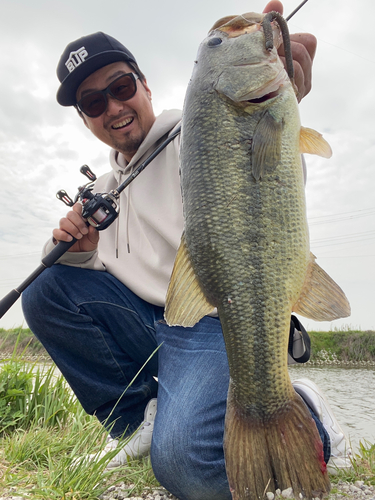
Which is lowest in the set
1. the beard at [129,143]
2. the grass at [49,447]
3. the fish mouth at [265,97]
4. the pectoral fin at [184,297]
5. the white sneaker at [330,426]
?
the grass at [49,447]

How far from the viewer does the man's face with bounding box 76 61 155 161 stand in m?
3.51

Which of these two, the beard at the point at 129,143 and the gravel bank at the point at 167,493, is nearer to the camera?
the gravel bank at the point at 167,493

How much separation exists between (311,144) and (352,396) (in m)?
8.96

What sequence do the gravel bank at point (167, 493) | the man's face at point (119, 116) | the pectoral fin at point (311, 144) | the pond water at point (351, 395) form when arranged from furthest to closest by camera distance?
the pond water at point (351, 395) → the man's face at point (119, 116) → the gravel bank at point (167, 493) → the pectoral fin at point (311, 144)

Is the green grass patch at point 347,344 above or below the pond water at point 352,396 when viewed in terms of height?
above

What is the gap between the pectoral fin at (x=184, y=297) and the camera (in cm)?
176

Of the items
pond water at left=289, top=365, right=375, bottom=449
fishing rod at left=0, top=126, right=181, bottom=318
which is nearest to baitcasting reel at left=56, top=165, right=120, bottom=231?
fishing rod at left=0, top=126, right=181, bottom=318

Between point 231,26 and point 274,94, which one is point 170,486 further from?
point 231,26

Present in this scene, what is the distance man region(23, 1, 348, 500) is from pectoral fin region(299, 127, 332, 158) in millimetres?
673

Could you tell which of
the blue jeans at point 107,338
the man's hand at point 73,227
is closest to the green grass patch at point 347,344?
the blue jeans at point 107,338

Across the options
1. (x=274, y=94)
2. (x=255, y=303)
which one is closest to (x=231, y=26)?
(x=274, y=94)

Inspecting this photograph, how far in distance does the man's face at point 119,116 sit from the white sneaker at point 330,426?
2.60 metres

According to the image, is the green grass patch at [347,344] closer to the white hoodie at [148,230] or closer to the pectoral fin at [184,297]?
the white hoodie at [148,230]

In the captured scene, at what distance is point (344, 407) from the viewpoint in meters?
7.87
